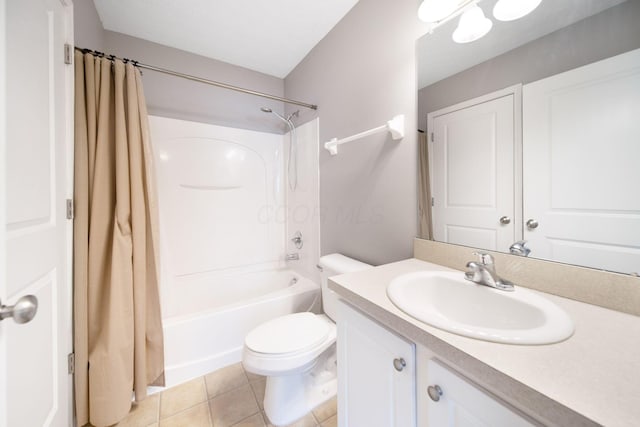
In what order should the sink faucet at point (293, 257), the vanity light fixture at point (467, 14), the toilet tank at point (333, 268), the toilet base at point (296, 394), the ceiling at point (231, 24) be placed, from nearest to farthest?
the vanity light fixture at point (467, 14) → the toilet base at point (296, 394) → the toilet tank at point (333, 268) → the ceiling at point (231, 24) → the sink faucet at point (293, 257)

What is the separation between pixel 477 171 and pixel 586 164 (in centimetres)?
31

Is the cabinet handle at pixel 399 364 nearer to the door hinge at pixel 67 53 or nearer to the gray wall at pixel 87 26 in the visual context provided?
the door hinge at pixel 67 53

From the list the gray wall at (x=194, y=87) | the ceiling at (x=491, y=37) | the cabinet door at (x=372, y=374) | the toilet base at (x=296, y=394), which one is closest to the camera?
the cabinet door at (x=372, y=374)

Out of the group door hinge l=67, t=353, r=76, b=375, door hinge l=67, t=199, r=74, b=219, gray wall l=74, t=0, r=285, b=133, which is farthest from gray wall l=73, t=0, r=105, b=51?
door hinge l=67, t=353, r=76, b=375

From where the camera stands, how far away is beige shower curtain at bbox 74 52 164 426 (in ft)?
3.67

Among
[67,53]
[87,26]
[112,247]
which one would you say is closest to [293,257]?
[112,247]

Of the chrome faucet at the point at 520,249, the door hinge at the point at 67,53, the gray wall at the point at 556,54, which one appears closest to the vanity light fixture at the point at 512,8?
the gray wall at the point at 556,54

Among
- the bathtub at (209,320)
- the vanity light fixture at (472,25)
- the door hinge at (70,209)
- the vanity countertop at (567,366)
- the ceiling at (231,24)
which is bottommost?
the bathtub at (209,320)

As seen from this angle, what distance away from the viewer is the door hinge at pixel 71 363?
1068 millimetres

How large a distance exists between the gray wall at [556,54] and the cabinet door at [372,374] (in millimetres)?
1005

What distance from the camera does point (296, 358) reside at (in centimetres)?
107

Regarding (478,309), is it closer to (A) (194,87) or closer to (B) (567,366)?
(B) (567,366)

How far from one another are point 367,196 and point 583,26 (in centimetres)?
101

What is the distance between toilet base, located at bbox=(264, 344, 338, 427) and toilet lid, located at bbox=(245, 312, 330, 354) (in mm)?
167
